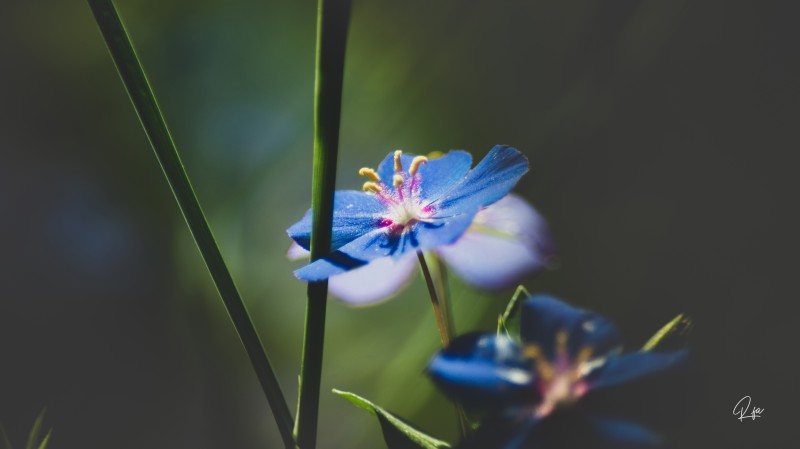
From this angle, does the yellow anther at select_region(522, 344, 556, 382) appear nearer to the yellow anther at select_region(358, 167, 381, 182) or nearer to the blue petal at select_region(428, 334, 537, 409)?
the blue petal at select_region(428, 334, 537, 409)

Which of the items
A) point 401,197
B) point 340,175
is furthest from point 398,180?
point 340,175

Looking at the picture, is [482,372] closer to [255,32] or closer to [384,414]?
[384,414]

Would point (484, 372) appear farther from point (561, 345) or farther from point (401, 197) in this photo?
point (401, 197)

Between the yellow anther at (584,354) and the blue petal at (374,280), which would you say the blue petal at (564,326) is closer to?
the yellow anther at (584,354)

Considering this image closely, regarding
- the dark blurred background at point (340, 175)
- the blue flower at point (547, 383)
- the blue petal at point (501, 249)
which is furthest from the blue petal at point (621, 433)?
the dark blurred background at point (340, 175)

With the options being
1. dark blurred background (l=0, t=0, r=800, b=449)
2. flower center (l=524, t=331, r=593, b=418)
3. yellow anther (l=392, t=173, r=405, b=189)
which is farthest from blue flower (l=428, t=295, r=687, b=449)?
dark blurred background (l=0, t=0, r=800, b=449)

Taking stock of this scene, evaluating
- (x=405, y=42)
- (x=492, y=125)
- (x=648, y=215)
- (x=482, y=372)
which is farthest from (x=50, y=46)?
(x=482, y=372)
